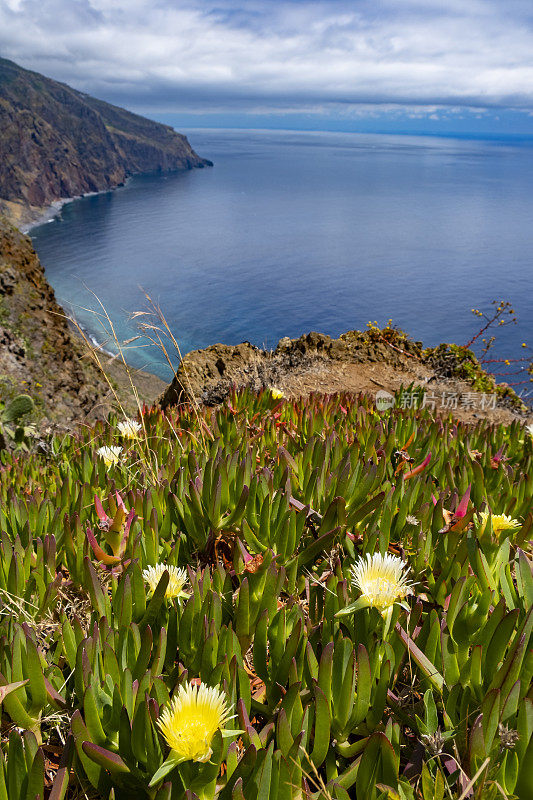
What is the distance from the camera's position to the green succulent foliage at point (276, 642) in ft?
3.60

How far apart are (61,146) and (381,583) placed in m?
154

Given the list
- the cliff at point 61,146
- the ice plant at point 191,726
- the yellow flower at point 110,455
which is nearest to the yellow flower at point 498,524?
the ice plant at point 191,726

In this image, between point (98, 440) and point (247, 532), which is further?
point (98, 440)

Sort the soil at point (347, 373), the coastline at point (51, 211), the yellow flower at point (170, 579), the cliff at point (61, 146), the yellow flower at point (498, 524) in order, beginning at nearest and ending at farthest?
the yellow flower at point (170, 579), the yellow flower at point (498, 524), the soil at point (347, 373), the coastline at point (51, 211), the cliff at point (61, 146)

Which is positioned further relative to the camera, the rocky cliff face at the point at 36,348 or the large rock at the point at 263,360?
the rocky cliff face at the point at 36,348

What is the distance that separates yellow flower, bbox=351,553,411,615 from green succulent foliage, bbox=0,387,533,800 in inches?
1.4

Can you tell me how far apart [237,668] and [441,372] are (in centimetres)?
803

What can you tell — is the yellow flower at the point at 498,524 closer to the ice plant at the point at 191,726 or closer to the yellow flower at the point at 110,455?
the ice plant at the point at 191,726

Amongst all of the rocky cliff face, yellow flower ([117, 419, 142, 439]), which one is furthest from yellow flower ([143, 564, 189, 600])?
the rocky cliff face

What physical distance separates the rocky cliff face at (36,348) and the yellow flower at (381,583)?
652cm

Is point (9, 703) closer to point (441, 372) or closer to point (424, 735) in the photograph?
point (424, 735)

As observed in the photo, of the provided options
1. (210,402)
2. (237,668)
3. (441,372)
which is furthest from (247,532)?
(441,372)

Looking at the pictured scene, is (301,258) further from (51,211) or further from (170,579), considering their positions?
(51,211)

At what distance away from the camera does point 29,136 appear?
129 m
